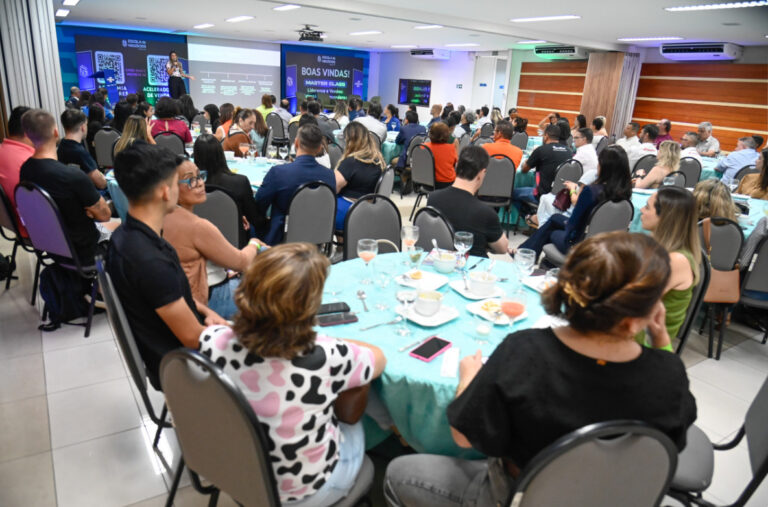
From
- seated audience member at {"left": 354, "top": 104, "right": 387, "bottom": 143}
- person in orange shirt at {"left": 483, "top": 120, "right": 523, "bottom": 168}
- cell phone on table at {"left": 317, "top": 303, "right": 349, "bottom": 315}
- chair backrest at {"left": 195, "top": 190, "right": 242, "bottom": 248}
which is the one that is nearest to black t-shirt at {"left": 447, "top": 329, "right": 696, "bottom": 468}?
cell phone on table at {"left": 317, "top": 303, "right": 349, "bottom": 315}

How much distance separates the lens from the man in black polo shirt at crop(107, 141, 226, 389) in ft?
5.41

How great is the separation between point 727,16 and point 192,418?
28.6 feet

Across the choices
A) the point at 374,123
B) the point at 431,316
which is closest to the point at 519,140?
the point at 374,123

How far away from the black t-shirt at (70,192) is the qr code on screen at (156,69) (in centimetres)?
1442

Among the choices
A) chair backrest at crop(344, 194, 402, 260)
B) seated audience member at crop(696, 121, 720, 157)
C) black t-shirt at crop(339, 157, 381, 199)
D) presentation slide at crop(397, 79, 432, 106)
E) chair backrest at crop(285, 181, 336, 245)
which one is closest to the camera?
chair backrest at crop(344, 194, 402, 260)

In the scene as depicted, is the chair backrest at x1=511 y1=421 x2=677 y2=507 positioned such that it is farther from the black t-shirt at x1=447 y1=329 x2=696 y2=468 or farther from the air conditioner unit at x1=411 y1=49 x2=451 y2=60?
the air conditioner unit at x1=411 y1=49 x2=451 y2=60

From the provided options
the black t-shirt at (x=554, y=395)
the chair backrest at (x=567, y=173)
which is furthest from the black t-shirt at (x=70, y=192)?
the chair backrest at (x=567, y=173)

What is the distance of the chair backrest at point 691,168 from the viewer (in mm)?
6469

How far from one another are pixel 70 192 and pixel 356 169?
2.12 meters

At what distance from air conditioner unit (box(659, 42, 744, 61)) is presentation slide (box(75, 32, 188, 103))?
14198 mm

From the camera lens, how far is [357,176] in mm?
4223

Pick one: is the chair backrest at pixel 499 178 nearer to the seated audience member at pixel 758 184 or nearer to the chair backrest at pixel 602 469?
the seated audience member at pixel 758 184

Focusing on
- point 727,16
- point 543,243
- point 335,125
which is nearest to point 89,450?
point 543,243

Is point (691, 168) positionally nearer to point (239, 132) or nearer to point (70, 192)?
point (239, 132)
